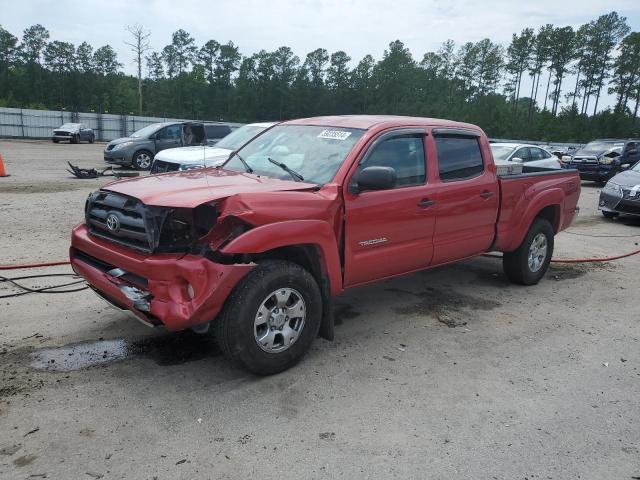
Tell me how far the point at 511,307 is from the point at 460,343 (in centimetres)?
133

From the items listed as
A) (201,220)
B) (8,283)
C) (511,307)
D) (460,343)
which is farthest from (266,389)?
(8,283)

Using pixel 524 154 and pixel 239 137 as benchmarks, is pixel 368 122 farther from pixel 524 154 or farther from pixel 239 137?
pixel 524 154

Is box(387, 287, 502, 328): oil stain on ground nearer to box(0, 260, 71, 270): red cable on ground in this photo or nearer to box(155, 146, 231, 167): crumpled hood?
box(0, 260, 71, 270): red cable on ground

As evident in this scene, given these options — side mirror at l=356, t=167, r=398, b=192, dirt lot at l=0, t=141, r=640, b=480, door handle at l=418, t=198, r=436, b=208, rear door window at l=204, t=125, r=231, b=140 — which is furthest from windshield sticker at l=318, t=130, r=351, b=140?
rear door window at l=204, t=125, r=231, b=140

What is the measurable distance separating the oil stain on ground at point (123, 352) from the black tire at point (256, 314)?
67 cm

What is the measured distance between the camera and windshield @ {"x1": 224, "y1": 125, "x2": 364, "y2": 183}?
4.27 meters

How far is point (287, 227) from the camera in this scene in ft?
11.7

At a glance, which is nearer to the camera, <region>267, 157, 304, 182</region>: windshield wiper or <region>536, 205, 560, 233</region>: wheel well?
<region>267, 157, 304, 182</region>: windshield wiper

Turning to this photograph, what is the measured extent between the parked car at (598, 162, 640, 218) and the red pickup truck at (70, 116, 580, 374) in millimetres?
7157

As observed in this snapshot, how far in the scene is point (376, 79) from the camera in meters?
83.1

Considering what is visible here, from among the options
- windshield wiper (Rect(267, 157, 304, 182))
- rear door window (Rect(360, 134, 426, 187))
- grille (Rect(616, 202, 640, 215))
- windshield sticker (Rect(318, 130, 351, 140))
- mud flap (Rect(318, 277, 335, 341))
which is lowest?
mud flap (Rect(318, 277, 335, 341))

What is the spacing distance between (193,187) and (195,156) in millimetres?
7782

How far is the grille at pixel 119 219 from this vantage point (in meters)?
3.51

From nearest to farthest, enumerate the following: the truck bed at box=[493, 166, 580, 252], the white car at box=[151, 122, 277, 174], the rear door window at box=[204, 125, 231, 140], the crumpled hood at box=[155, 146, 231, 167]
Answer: the truck bed at box=[493, 166, 580, 252]
the crumpled hood at box=[155, 146, 231, 167]
the white car at box=[151, 122, 277, 174]
the rear door window at box=[204, 125, 231, 140]
